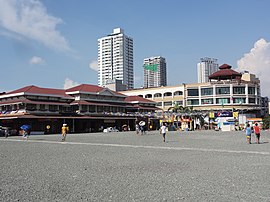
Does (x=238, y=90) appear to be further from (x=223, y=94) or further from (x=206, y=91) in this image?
(x=206, y=91)

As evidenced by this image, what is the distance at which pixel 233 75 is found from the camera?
92.4 metres

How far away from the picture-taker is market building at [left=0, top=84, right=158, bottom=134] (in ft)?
187

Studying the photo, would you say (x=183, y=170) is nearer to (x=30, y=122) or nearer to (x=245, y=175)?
(x=245, y=175)

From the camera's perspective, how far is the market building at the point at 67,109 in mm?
57084

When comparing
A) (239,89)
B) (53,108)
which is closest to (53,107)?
(53,108)

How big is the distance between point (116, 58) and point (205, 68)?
165ft

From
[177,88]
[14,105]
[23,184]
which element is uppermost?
[177,88]

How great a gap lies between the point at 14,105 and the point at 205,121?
49318mm

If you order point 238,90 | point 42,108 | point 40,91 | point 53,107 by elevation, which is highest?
point 238,90

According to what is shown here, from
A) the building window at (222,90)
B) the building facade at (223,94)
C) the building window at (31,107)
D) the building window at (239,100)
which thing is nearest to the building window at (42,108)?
the building window at (31,107)

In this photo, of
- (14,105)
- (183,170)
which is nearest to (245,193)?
(183,170)

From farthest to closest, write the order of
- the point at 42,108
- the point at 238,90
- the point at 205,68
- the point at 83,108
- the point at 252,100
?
the point at 205,68, the point at 252,100, the point at 238,90, the point at 83,108, the point at 42,108

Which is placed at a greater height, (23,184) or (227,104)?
(227,104)

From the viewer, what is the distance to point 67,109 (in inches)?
2589
